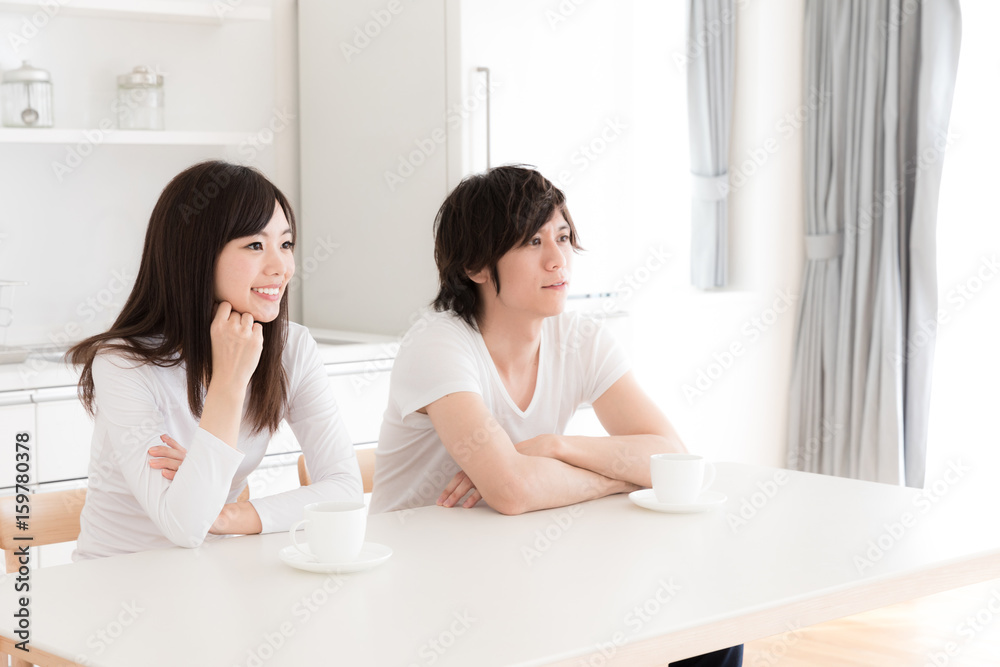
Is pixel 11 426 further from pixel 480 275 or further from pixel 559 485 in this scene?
pixel 559 485

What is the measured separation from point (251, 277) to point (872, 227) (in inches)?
96.8

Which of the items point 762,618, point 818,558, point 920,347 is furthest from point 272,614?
point 920,347

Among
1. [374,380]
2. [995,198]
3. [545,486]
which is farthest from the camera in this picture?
[995,198]

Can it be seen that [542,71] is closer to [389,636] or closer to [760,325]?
[760,325]

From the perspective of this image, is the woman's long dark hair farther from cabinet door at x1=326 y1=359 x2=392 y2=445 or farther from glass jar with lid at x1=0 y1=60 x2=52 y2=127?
glass jar with lid at x1=0 y1=60 x2=52 y2=127

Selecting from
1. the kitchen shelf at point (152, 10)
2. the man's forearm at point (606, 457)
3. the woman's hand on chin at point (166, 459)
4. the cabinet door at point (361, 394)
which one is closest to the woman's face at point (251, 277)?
the woman's hand on chin at point (166, 459)

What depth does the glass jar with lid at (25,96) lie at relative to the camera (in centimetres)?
264

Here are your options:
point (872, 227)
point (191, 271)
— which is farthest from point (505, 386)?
point (872, 227)

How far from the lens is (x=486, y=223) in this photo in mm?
1784

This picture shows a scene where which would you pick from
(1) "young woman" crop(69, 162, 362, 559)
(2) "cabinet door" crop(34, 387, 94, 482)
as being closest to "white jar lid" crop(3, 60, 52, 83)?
(2) "cabinet door" crop(34, 387, 94, 482)

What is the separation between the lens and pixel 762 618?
1.01m

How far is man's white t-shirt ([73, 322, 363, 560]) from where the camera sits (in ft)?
4.25

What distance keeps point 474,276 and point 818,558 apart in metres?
0.83

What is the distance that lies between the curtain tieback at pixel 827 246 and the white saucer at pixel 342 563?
2.70 m
